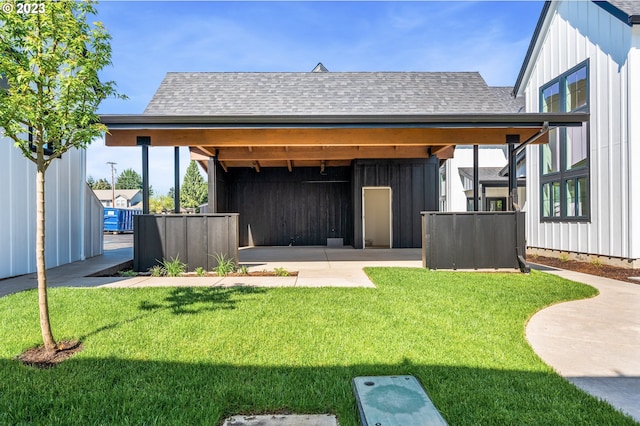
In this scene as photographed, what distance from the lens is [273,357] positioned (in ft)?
9.41

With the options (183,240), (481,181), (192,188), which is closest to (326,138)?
(183,240)

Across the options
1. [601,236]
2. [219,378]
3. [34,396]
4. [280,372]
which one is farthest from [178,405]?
[601,236]

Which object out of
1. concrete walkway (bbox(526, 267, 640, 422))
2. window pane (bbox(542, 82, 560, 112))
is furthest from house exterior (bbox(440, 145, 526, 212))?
concrete walkway (bbox(526, 267, 640, 422))

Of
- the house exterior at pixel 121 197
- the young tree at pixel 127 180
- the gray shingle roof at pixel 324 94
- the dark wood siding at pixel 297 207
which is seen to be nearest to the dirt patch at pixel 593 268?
the gray shingle roof at pixel 324 94

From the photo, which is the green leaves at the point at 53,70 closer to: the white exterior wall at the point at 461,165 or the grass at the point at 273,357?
the grass at the point at 273,357

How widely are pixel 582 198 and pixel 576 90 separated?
108 inches

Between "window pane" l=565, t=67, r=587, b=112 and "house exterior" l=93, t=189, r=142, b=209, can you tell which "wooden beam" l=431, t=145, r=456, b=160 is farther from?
"house exterior" l=93, t=189, r=142, b=209

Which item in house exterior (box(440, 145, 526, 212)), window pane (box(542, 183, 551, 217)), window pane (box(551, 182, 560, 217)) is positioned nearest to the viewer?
window pane (box(551, 182, 560, 217))

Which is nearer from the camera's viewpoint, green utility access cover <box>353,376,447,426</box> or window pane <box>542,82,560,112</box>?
green utility access cover <box>353,376,447,426</box>

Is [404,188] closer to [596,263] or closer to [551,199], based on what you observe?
[551,199]

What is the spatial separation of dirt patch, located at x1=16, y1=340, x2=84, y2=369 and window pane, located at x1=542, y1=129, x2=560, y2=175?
11.0 meters

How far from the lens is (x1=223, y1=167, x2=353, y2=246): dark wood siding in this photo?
14.0 m

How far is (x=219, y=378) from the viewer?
8.27 ft

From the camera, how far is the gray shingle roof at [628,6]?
7302 millimetres
